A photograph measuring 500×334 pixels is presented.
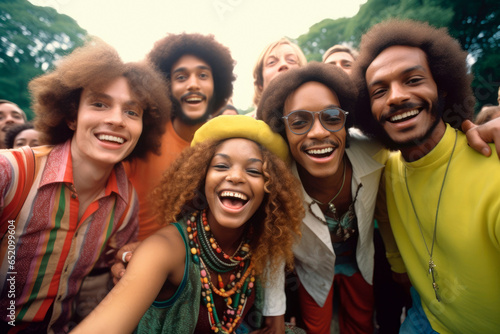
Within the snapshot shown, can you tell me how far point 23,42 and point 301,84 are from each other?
12.4m

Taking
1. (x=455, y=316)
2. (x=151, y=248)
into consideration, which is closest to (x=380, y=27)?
(x=455, y=316)

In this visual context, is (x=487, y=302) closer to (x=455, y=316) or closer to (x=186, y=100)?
(x=455, y=316)

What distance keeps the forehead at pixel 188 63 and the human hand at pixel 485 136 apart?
2940mm

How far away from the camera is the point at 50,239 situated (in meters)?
1.94

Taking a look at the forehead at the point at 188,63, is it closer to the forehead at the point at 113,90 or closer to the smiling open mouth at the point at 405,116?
the forehead at the point at 113,90

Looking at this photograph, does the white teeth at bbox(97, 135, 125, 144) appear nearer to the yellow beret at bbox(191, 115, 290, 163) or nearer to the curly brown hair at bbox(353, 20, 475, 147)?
the yellow beret at bbox(191, 115, 290, 163)

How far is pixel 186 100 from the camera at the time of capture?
335cm

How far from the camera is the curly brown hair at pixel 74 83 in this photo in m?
2.20

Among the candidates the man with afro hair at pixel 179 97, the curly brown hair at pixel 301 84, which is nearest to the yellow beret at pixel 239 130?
the curly brown hair at pixel 301 84

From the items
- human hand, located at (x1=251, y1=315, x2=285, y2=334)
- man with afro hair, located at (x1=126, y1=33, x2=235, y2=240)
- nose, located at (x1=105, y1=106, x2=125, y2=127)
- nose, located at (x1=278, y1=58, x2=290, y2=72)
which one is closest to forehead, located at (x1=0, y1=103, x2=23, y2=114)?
man with afro hair, located at (x1=126, y1=33, x2=235, y2=240)

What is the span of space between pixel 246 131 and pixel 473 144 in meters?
1.63

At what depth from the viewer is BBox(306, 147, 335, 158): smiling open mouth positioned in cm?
227

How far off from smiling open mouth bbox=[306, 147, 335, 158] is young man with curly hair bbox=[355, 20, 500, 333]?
0.48 m

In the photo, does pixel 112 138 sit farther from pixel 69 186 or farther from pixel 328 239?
pixel 328 239
